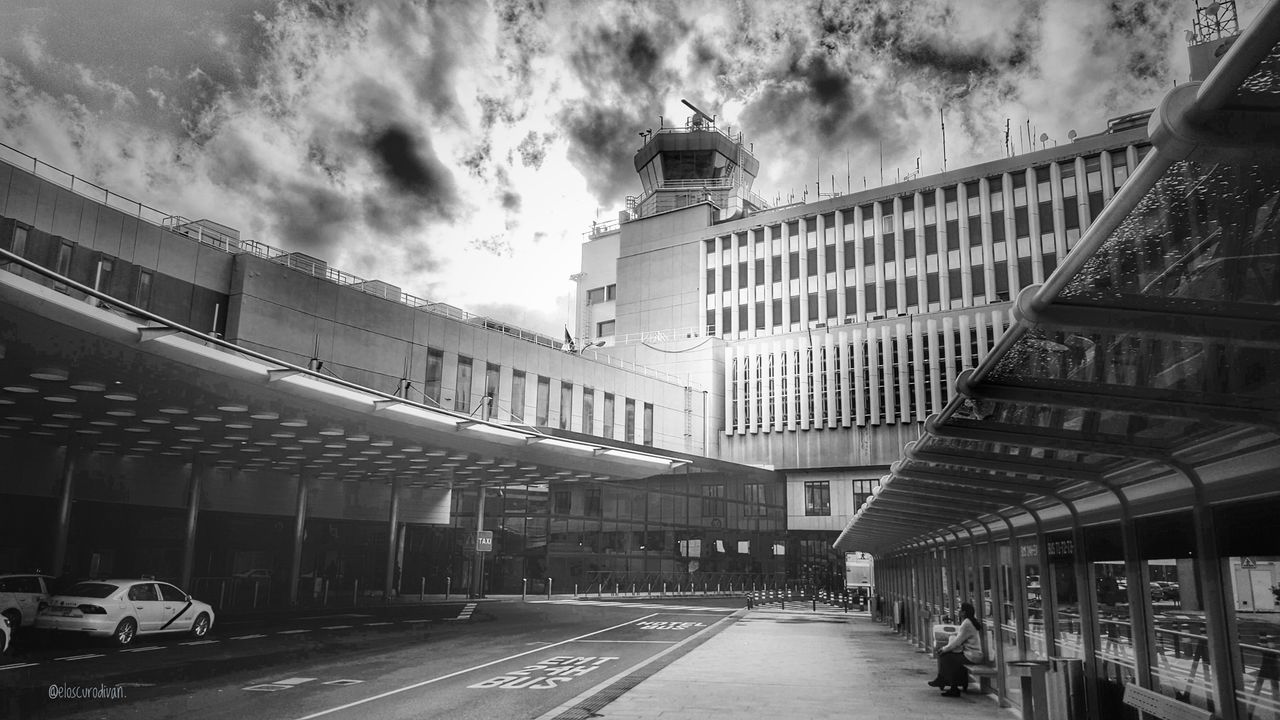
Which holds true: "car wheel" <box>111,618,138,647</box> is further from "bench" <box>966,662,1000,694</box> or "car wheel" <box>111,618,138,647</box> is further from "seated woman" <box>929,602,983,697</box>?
"bench" <box>966,662,1000,694</box>

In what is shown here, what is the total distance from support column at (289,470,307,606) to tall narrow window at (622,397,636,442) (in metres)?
23.4

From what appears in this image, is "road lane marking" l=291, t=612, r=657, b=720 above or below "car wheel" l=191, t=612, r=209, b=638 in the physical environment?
below

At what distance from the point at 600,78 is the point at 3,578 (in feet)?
385

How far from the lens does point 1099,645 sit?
27.7 feet

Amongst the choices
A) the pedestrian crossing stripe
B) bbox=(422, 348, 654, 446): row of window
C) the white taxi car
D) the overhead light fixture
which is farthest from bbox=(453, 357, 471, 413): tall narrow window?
the overhead light fixture

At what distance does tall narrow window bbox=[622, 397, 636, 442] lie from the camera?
55.9 meters

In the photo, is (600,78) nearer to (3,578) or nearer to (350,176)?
(350,176)

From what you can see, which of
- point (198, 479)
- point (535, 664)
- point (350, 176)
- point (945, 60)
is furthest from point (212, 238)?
point (945, 60)

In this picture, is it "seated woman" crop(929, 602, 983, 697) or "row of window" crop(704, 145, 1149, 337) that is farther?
"row of window" crop(704, 145, 1149, 337)

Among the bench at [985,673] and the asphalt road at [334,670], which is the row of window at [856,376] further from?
the bench at [985,673]

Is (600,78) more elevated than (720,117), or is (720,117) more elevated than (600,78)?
(600,78)

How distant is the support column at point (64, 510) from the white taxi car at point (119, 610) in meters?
8.85

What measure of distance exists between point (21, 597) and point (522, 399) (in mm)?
29646

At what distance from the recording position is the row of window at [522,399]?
42.8m
